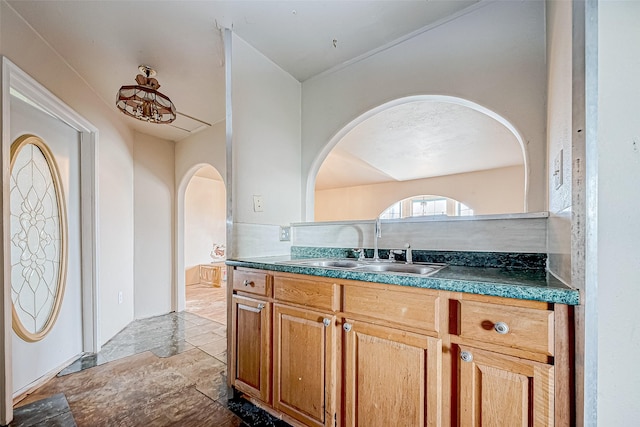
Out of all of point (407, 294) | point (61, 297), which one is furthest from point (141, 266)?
point (407, 294)

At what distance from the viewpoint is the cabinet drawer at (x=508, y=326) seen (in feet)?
2.70

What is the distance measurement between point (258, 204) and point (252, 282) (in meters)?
0.61

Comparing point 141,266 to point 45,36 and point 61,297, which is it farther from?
point 45,36

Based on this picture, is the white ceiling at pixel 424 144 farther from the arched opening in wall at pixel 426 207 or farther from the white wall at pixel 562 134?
the white wall at pixel 562 134

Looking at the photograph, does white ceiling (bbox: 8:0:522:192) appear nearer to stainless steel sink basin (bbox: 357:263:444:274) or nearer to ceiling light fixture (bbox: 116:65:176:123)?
ceiling light fixture (bbox: 116:65:176:123)

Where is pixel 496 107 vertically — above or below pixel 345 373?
above

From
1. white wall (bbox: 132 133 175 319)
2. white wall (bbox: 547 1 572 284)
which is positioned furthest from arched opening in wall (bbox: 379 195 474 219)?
white wall (bbox: 547 1 572 284)

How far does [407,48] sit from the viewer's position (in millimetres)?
1891

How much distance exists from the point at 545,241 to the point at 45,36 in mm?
3239

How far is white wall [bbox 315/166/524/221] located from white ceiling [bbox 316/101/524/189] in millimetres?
267

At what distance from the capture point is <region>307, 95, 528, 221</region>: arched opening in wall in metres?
2.48

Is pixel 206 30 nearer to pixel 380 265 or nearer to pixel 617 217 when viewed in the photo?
pixel 380 265

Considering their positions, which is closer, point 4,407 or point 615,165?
point 615,165

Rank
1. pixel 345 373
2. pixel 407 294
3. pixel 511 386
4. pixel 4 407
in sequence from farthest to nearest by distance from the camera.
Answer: pixel 4 407 < pixel 345 373 < pixel 407 294 < pixel 511 386
